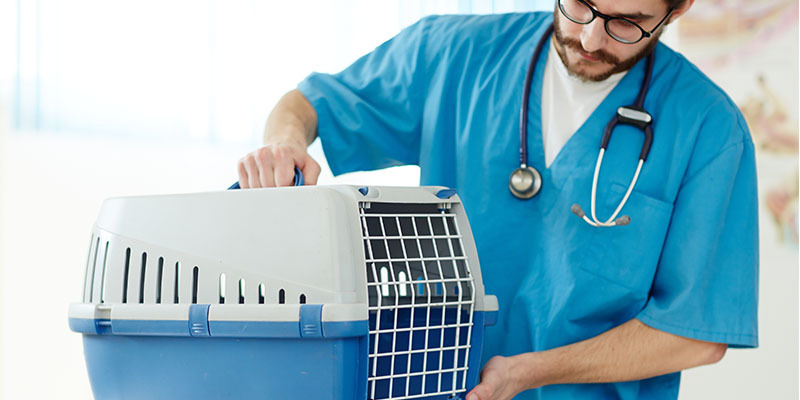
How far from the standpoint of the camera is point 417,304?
78 centimetres

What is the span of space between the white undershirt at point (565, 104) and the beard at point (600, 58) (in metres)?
0.02

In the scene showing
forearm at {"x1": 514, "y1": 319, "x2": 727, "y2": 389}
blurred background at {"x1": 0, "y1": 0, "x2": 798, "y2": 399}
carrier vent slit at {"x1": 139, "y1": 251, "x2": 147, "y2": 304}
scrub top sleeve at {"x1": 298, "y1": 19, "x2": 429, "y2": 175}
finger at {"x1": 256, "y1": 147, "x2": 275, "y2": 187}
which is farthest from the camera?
blurred background at {"x1": 0, "y1": 0, "x2": 798, "y2": 399}

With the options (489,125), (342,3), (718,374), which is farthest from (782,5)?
(489,125)

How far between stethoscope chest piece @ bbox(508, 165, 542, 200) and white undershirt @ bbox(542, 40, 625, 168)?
0.12 feet

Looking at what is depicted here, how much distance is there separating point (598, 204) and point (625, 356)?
0.21 m

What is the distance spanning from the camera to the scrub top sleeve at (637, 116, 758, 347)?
3.50 ft

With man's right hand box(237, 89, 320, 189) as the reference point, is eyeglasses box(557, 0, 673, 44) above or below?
above

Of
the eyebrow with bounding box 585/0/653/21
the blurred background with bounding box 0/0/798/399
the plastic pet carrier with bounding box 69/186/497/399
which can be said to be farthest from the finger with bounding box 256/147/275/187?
the blurred background with bounding box 0/0/798/399

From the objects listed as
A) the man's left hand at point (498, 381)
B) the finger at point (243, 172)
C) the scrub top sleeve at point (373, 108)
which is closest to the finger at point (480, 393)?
the man's left hand at point (498, 381)

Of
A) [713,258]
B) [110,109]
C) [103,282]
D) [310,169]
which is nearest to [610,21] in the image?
[713,258]

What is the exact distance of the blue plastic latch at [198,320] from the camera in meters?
0.74

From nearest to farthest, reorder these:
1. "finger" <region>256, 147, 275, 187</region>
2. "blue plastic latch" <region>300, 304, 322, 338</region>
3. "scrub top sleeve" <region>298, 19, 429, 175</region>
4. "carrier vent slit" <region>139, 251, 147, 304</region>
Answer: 1. "blue plastic latch" <region>300, 304, 322, 338</region>
2. "carrier vent slit" <region>139, 251, 147, 304</region>
3. "finger" <region>256, 147, 275, 187</region>
4. "scrub top sleeve" <region>298, 19, 429, 175</region>

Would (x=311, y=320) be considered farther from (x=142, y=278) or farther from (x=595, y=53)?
(x=595, y=53)

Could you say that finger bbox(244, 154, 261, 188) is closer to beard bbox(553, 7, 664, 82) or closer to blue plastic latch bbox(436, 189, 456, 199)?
blue plastic latch bbox(436, 189, 456, 199)
